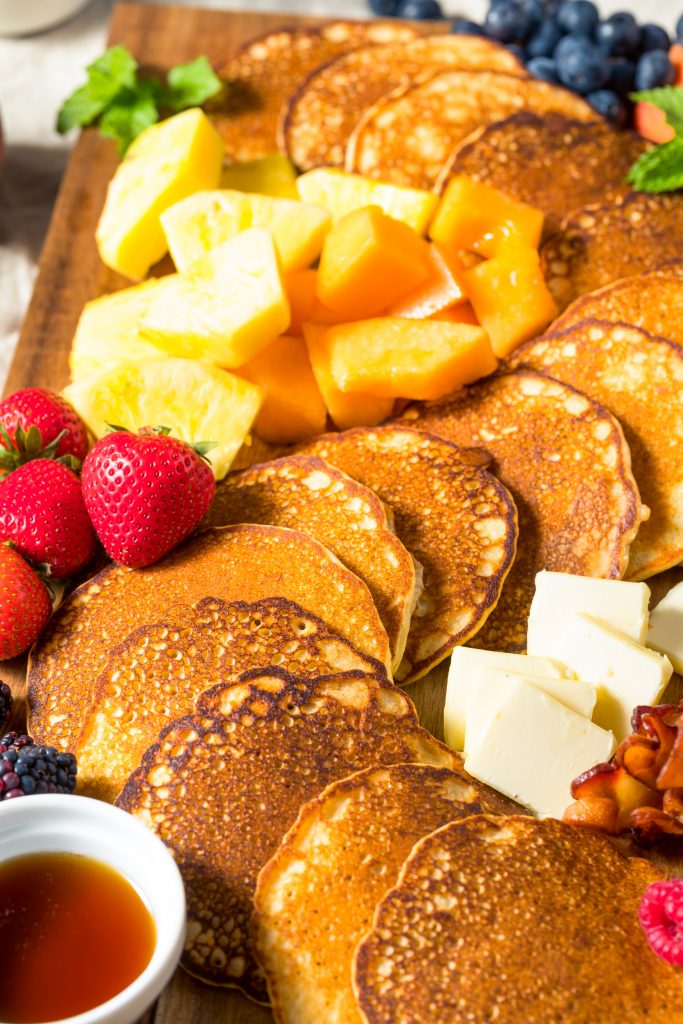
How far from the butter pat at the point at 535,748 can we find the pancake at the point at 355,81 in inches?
70.5

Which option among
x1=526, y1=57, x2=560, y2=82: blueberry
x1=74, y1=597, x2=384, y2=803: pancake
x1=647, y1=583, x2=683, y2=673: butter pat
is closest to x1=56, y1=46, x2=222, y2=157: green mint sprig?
x1=526, y1=57, x2=560, y2=82: blueberry

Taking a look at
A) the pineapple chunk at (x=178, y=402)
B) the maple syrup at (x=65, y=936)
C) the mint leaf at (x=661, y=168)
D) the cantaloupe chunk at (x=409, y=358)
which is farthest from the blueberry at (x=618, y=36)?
the maple syrup at (x=65, y=936)

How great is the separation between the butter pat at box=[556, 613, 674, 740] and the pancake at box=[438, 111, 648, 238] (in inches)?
50.8

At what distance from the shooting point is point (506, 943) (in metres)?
1.71

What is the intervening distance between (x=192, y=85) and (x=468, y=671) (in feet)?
6.80

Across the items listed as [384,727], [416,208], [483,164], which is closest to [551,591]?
[384,727]

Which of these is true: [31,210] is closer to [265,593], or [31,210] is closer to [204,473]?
[204,473]

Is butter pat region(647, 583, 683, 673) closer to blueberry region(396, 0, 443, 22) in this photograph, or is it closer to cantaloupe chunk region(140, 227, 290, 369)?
cantaloupe chunk region(140, 227, 290, 369)

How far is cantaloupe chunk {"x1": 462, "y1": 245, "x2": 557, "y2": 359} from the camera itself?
271 cm

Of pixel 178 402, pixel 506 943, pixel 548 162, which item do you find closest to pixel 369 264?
pixel 178 402

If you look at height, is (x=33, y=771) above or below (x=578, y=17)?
below

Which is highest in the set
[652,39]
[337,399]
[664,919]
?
[652,39]

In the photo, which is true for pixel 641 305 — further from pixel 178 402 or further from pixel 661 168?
pixel 178 402

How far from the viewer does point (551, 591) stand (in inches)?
86.7
